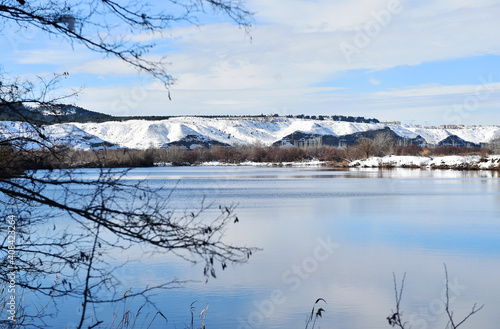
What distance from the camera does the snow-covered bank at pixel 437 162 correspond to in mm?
50975

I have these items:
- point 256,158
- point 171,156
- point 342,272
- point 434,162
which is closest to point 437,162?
point 434,162

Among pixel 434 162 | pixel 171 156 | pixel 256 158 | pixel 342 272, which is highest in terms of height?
pixel 171 156

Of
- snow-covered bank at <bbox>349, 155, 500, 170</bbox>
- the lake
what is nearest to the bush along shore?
snow-covered bank at <bbox>349, 155, 500, 170</bbox>

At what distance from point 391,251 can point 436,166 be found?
163 feet

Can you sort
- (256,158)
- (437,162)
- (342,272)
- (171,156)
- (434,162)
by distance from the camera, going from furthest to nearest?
(256,158)
(171,156)
(434,162)
(437,162)
(342,272)

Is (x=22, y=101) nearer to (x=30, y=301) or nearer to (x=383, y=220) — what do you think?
(x=30, y=301)

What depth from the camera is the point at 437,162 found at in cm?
5822

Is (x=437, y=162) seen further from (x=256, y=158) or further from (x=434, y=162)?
(x=256, y=158)

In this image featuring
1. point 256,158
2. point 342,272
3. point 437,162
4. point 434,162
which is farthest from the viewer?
point 256,158

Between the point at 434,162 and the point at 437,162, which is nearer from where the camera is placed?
the point at 437,162

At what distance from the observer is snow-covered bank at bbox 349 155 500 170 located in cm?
5097

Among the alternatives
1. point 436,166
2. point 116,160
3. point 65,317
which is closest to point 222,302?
point 65,317

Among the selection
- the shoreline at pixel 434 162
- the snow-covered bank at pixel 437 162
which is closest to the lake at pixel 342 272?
the snow-covered bank at pixel 437 162

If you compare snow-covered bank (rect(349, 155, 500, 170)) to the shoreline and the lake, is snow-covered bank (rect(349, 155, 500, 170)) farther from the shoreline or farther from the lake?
the lake
